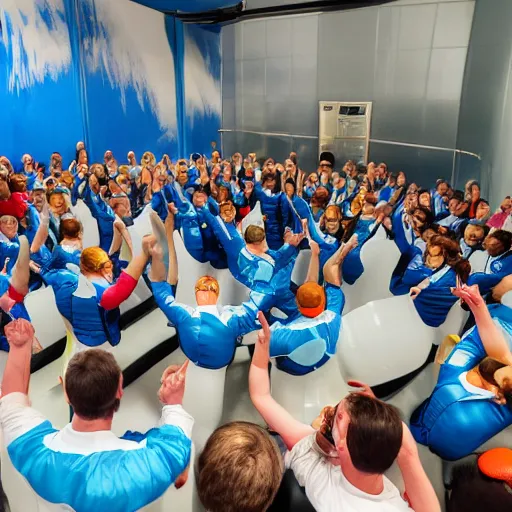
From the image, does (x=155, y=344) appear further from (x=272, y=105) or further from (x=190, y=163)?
(x=272, y=105)

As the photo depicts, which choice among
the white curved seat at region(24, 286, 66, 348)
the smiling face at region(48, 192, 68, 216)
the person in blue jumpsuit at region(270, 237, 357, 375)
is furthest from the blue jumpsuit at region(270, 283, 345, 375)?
the smiling face at region(48, 192, 68, 216)

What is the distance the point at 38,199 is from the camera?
204 centimetres

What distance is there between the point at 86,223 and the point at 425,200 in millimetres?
1565

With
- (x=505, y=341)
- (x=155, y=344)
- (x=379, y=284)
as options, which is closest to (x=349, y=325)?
(x=379, y=284)

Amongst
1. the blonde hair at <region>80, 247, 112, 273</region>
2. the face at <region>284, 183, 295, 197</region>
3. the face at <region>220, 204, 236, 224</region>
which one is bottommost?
the blonde hair at <region>80, 247, 112, 273</region>

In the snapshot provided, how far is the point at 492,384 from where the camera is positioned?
204 cm

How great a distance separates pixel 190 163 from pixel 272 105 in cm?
46

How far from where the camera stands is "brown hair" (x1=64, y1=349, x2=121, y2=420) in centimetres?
164

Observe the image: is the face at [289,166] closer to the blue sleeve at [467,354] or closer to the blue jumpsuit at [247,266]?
the blue jumpsuit at [247,266]

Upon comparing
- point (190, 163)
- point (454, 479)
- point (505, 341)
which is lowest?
point (454, 479)

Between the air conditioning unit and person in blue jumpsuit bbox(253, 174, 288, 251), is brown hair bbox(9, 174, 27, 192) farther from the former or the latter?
the air conditioning unit

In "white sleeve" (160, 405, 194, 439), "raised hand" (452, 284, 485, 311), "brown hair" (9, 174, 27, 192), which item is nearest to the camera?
"white sleeve" (160, 405, 194, 439)

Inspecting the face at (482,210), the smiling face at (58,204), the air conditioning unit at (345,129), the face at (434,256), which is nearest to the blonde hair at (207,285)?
the smiling face at (58,204)

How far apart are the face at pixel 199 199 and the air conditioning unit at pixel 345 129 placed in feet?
1.93
